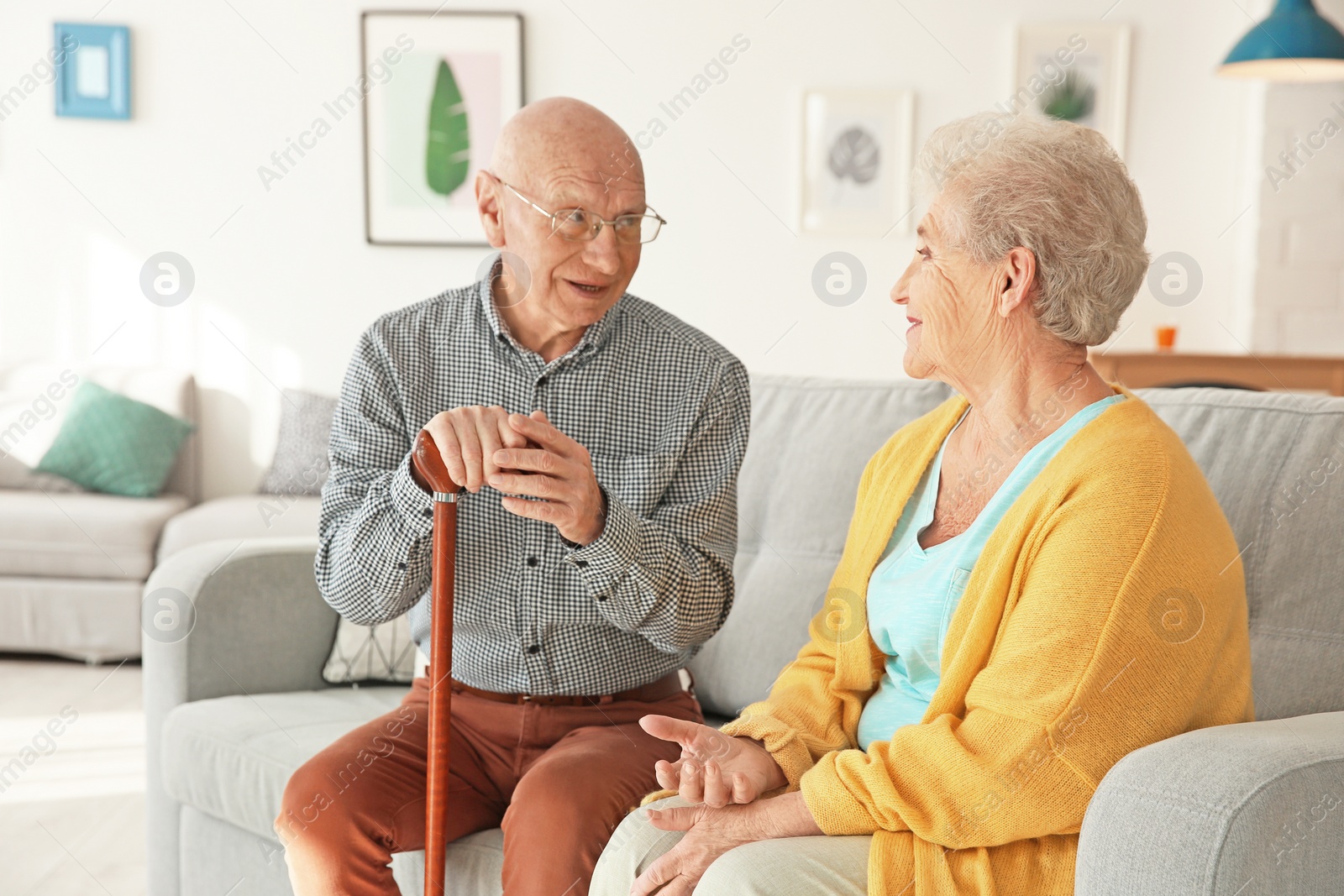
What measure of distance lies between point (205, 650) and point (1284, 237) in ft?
11.7

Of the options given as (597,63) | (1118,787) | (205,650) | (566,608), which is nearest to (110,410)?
(597,63)

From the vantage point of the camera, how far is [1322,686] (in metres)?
1.36

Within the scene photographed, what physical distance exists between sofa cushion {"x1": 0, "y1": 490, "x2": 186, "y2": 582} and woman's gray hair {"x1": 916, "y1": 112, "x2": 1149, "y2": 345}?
302 cm

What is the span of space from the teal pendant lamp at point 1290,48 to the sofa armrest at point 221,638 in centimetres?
283

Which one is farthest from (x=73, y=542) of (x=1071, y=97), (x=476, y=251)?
(x=1071, y=97)

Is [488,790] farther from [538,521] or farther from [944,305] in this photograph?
[944,305]

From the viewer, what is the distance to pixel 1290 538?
1407 mm

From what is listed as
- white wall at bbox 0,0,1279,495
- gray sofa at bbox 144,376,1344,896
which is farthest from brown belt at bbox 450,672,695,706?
white wall at bbox 0,0,1279,495

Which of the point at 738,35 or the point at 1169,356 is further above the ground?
the point at 738,35

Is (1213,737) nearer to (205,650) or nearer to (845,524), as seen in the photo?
(845,524)

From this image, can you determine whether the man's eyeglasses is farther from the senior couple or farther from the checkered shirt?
the checkered shirt

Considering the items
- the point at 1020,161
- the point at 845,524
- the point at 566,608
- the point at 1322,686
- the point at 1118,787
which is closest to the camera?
the point at 1118,787

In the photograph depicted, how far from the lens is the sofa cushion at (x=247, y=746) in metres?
1.62

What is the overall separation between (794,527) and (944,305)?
638 millimetres
